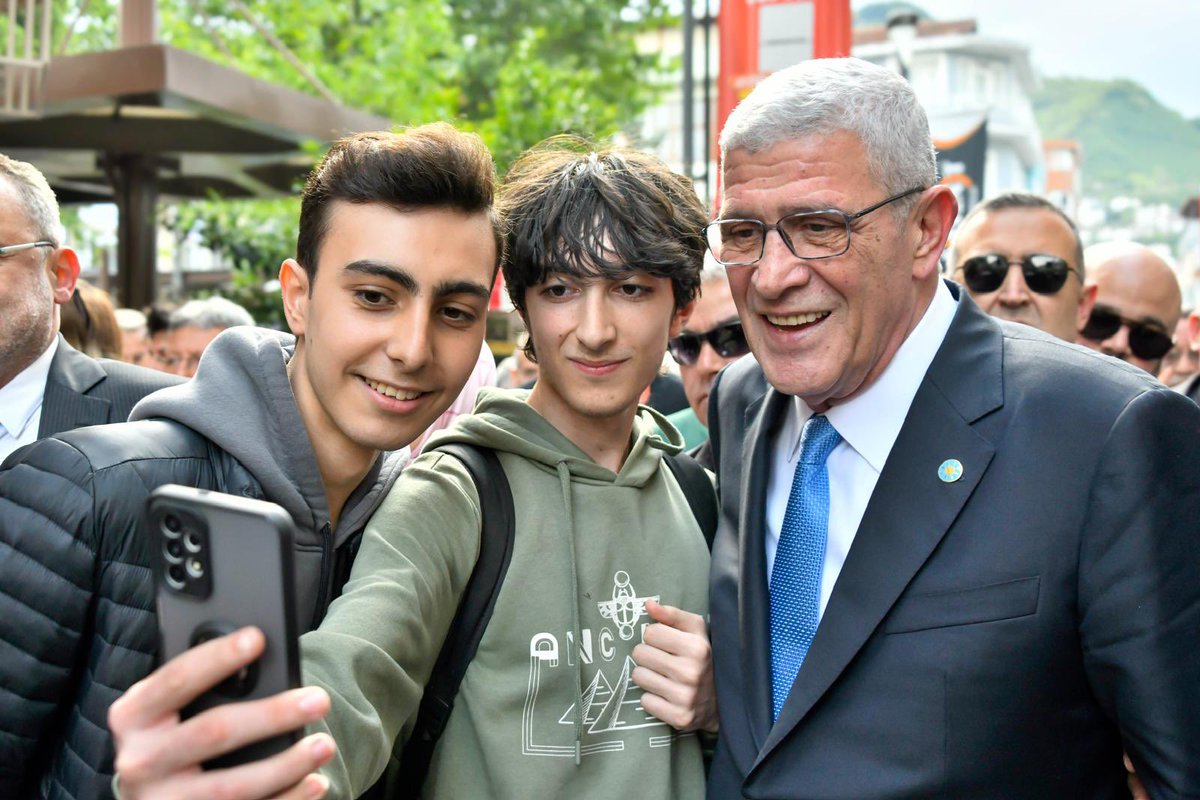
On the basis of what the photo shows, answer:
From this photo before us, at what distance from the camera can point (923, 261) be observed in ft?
8.11

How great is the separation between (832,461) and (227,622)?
60.4 inches

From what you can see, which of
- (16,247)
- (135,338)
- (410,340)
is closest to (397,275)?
(410,340)

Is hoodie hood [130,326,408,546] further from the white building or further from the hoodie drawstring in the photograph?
the white building

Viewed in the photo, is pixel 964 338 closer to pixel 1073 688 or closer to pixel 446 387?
pixel 1073 688

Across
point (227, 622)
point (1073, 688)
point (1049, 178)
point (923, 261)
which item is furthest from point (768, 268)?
point (1049, 178)

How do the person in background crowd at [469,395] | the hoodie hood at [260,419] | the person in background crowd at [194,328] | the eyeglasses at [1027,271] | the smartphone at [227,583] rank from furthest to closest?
1. the person in background crowd at [194,328]
2. the eyeglasses at [1027,271]
3. the person in background crowd at [469,395]
4. the hoodie hood at [260,419]
5. the smartphone at [227,583]

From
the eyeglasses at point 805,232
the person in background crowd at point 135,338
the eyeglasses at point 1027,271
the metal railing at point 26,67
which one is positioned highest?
the metal railing at point 26,67

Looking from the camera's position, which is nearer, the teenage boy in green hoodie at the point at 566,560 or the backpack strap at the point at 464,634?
the teenage boy in green hoodie at the point at 566,560

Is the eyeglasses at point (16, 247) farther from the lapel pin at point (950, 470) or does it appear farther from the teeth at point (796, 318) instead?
the lapel pin at point (950, 470)

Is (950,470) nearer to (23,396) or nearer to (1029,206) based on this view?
(1029,206)

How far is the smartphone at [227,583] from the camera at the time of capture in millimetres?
1186

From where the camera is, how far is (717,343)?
445 centimetres

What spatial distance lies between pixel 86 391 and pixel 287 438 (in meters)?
1.35

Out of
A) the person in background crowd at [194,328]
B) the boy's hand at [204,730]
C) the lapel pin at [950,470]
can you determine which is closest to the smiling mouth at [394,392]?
the lapel pin at [950,470]
